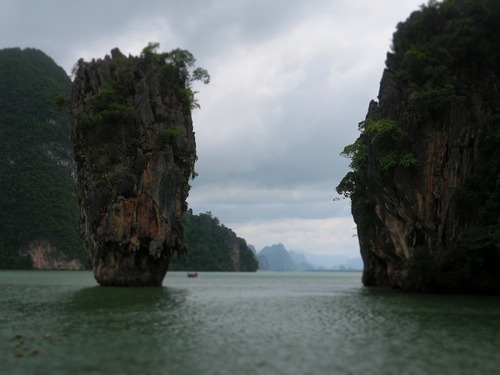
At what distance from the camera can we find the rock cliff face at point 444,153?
33.3m

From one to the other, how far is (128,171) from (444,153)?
24.4 m

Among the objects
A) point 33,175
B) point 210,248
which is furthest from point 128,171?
point 33,175

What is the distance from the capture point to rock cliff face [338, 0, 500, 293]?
3328 cm

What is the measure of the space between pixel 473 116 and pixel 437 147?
10.1 feet

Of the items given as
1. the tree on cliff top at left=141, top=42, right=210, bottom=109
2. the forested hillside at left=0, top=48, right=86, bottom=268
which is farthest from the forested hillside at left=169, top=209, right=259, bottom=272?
the tree on cliff top at left=141, top=42, right=210, bottom=109

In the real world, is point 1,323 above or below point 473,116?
below

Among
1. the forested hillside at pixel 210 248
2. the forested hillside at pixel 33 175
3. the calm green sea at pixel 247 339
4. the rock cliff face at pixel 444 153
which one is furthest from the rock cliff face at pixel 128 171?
the forested hillside at pixel 210 248

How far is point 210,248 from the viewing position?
482ft

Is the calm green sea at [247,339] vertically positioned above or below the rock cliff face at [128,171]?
below

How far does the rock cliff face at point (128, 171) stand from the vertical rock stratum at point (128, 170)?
0.08 m

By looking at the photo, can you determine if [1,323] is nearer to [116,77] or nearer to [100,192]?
[100,192]

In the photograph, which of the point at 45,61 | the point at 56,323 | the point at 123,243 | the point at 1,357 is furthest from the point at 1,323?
the point at 45,61

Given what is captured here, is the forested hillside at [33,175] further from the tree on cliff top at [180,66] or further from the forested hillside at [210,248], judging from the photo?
the tree on cliff top at [180,66]

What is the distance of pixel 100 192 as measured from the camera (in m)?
42.7
